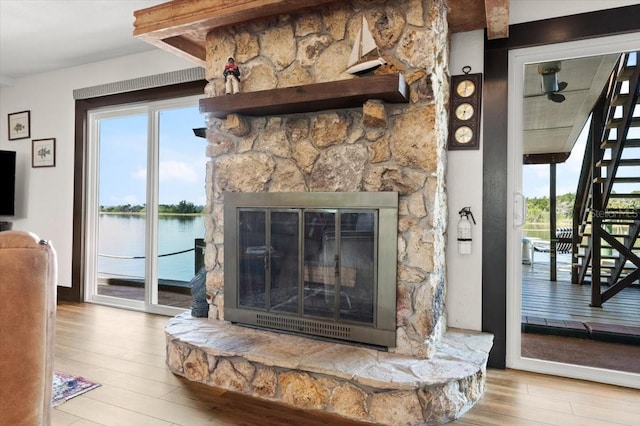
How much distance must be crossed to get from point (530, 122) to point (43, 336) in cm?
280

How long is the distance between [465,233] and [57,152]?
14.2ft

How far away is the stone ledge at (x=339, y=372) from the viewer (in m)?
1.84

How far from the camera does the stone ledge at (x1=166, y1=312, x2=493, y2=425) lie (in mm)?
1840

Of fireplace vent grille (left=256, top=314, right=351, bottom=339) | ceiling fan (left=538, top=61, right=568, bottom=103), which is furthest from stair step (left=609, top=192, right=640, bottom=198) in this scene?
fireplace vent grille (left=256, top=314, right=351, bottom=339)

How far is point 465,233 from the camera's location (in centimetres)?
256

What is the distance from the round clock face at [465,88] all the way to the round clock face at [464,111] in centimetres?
7

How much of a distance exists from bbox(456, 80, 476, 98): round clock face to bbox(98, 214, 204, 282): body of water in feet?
8.23

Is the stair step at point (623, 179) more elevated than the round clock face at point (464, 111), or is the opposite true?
the round clock face at point (464, 111)

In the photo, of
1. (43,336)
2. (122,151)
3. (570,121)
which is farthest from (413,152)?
(122,151)

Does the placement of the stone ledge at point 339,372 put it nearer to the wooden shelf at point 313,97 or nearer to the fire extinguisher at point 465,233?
the fire extinguisher at point 465,233

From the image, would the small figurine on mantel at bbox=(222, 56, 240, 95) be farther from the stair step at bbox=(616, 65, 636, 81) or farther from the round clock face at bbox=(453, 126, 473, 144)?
the stair step at bbox=(616, 65, 636, 81)

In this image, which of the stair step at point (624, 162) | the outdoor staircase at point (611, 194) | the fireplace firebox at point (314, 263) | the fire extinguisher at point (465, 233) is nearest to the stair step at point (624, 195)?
the outdoor staircase at point (611, 194)

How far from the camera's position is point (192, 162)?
12.3 ft

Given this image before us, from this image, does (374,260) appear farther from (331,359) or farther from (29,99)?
(29,99)
